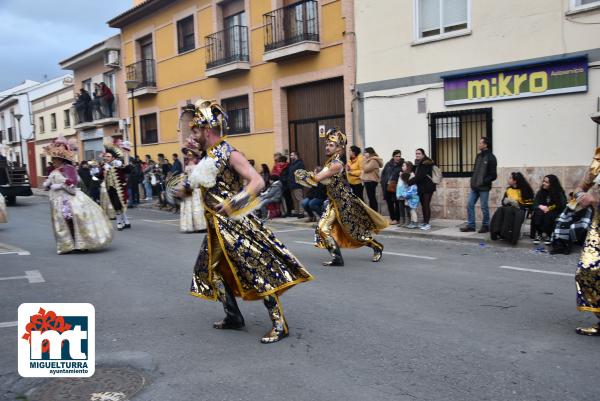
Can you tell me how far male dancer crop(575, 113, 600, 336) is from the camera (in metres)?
4.52

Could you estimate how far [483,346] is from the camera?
4469 mm

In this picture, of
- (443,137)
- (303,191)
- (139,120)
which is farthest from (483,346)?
(139,120)

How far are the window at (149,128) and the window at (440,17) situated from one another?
576 inches

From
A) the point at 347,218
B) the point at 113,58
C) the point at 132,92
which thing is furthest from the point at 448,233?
the point at 113,58

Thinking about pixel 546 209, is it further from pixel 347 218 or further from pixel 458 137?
pixel 347 218

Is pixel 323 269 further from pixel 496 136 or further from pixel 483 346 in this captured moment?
pixel 496 136

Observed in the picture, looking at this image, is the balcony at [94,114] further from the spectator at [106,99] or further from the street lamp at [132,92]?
the street lamp at [132,92]

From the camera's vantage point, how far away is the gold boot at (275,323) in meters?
4.67

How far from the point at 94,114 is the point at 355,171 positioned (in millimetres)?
20593

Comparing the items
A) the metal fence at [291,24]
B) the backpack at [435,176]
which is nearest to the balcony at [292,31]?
the metal fence at [291,24]

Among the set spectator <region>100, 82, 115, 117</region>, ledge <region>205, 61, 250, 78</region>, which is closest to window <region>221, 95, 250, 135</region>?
ledge <region>205, 61, 250, 78</region>

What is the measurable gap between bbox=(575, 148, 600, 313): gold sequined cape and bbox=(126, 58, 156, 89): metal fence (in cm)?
2196

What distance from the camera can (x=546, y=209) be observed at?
31.8ft

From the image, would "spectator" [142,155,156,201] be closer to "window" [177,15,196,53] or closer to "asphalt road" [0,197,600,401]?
"window" [177,15,196,53]
